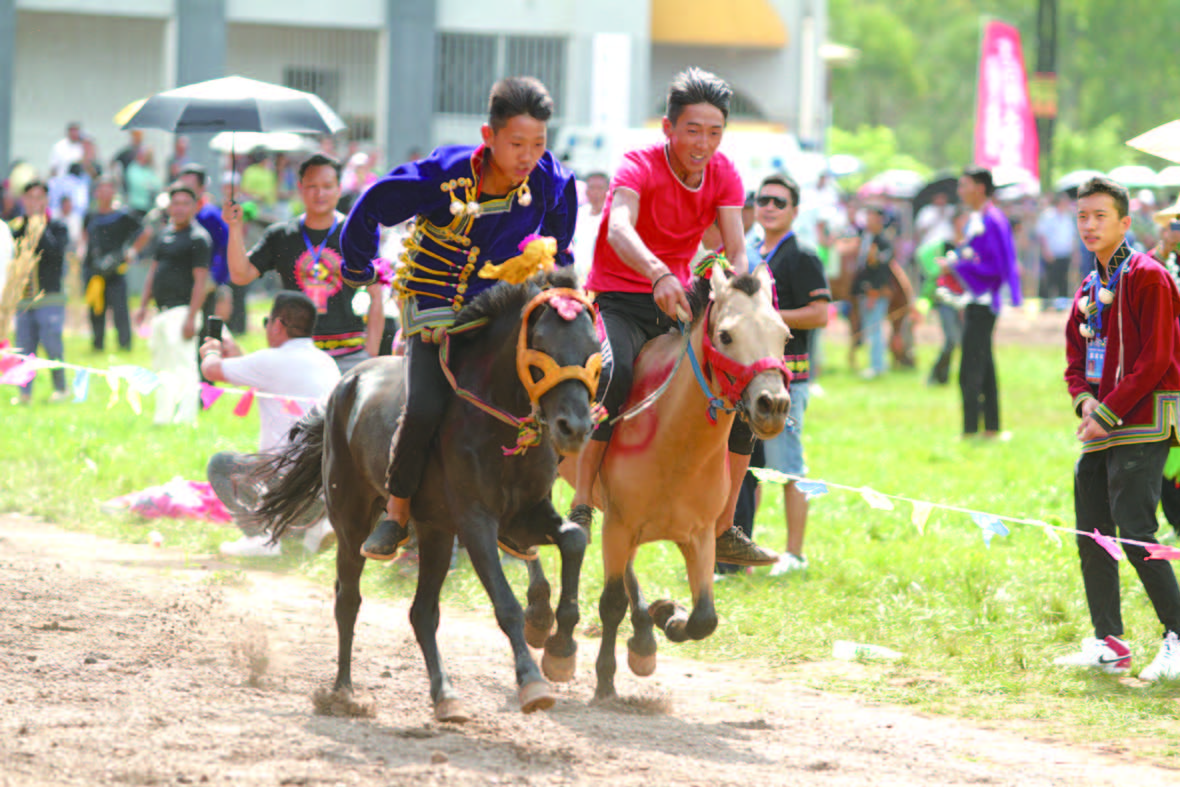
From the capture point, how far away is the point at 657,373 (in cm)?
687

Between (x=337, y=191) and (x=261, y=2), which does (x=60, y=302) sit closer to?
(x=337, y=191)

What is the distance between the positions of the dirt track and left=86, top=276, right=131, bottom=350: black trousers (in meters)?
12.0

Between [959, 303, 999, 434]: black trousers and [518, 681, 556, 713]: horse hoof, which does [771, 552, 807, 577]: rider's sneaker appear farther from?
[959, 303, 999, 434]: black trousers

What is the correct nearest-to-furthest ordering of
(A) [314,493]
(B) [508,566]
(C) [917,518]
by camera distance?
1. (A) [314,493]
2. (C) [917,518]
3. (B) [508,566]

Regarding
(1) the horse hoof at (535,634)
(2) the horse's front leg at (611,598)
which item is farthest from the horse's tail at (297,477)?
(2) the horse's front leg at (611,598)

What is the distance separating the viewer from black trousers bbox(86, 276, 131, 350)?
2008 centimetres

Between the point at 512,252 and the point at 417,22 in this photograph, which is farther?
the point at 417,22

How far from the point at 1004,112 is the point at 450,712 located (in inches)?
1048

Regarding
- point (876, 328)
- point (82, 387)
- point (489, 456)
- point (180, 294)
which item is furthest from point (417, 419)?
point (876, 328)

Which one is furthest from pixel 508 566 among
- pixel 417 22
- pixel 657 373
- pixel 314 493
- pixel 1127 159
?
pixel 1127 159

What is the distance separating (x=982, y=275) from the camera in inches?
557

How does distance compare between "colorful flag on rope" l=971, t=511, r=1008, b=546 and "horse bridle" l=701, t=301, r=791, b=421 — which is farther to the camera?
"colorful flag on rope" l=971, t=511, r=1008, b=546

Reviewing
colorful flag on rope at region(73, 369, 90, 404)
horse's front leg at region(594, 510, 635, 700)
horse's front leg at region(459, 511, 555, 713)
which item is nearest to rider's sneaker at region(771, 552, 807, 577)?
horse's front leg at region(594, 510, 635, 700)

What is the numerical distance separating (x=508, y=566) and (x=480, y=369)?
3.84 m
